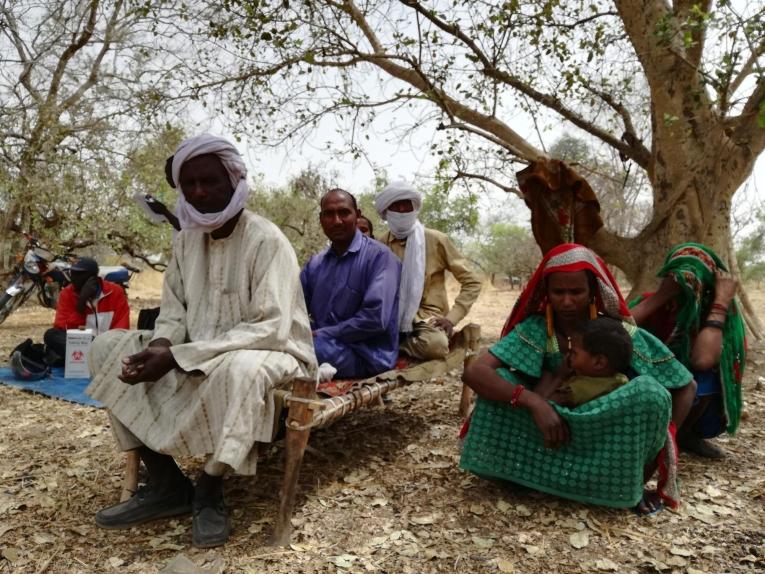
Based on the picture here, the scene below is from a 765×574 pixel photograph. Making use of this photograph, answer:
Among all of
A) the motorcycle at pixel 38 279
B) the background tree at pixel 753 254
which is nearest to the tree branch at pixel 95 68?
the motorcycle at pixel 38 279

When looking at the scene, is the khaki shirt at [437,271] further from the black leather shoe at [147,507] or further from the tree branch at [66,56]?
the tree branch at [66,56]

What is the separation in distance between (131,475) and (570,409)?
222 centimetres

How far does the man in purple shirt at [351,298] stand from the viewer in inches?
142

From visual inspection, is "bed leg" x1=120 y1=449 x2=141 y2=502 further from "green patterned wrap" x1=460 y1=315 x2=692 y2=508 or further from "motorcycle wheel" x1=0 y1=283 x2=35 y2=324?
"motorcycle wheel" x1=0 y1=283 x2=35 y2=324

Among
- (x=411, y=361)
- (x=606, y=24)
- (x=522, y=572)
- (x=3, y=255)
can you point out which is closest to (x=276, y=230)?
(x=411, y=361)

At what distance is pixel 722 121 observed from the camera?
18.2ft

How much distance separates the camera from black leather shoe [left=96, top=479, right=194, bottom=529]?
2.64 m

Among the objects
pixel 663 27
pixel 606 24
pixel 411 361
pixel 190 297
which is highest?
pixel 606 24

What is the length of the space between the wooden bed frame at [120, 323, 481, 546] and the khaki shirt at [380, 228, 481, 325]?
1.10 m

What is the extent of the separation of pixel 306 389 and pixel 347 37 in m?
5.76

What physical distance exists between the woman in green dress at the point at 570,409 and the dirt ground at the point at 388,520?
170mm

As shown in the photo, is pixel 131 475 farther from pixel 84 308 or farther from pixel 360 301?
pixel 84 308

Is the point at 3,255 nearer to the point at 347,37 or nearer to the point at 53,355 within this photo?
the point at 53,355

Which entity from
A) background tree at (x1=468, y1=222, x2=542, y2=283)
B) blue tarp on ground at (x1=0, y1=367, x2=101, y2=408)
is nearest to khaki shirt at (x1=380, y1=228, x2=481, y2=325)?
blue tarp on ground at (x1=0, y1=367, x2=101, y2=408)
